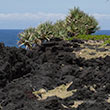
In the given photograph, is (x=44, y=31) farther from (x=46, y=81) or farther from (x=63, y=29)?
(x=46, y=81)

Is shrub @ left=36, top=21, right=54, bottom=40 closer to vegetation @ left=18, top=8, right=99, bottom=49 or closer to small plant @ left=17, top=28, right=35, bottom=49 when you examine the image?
vegetation @ left=18, top=8, right=99, bottom=49

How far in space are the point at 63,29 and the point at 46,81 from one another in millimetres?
27696

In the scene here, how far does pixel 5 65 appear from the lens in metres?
8.58

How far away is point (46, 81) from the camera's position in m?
8.88

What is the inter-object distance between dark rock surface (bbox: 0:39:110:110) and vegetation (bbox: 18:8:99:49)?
1951cm

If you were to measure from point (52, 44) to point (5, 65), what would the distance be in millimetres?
5729

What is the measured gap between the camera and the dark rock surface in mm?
6535

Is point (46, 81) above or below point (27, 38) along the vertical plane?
above

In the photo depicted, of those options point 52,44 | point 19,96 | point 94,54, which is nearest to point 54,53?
point 52,44

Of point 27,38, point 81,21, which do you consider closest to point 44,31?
point 27,38

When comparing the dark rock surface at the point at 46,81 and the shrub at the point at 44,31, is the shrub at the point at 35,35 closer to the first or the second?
the shrub at the point at 44,31

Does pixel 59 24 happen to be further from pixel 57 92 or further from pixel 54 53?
pixel 57 92

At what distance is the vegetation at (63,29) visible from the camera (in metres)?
33.6

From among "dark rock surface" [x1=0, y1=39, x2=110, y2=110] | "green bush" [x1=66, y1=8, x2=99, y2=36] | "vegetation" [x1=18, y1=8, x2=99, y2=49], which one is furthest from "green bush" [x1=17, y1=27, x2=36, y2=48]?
"dark rock surface" [x1=0, y1=39, x2=110, y2=110]
